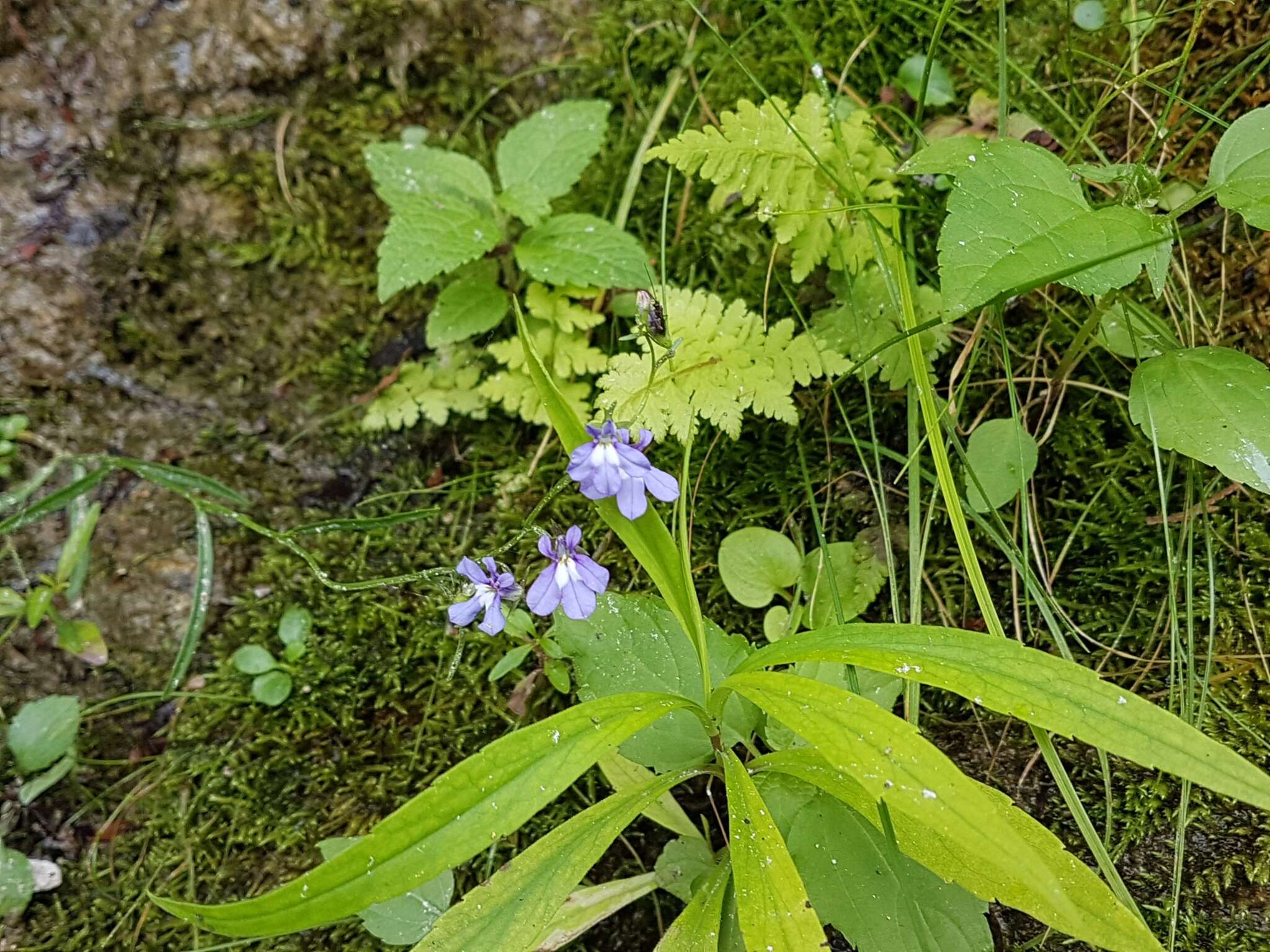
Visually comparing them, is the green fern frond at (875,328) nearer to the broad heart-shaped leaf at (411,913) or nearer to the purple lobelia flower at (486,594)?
the purple lobelia flower at (486,594)

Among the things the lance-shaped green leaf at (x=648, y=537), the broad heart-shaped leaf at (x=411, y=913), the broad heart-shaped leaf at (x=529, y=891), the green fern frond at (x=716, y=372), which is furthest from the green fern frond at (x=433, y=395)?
the broad heart-shaped leaf at (x=529, y=891)

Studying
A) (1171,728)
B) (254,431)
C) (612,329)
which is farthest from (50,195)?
(1171,728)

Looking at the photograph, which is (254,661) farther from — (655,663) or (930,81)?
(930,81)

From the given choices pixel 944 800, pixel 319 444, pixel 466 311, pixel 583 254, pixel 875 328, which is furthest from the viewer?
pixel 319 444

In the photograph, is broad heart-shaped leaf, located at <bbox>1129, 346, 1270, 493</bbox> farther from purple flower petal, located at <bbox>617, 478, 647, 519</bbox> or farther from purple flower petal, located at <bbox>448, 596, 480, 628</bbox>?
purple flower petal, located at <bbox>448, 596, 480, 628</bbox>

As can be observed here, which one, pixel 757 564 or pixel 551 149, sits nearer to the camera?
pixel 757 564

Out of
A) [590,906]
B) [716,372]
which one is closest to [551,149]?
[716,372]
